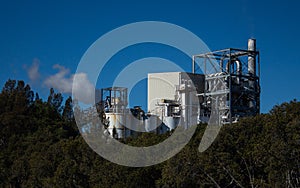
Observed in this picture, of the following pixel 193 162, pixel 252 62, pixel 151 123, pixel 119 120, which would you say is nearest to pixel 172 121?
pixel 151 123

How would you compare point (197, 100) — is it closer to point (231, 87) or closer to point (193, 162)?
point (231, 87)

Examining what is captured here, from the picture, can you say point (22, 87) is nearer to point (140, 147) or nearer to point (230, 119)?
point (230, 119)

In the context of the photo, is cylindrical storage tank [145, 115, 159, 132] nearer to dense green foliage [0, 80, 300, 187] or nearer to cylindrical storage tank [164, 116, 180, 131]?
cylindrical storage tank [164, 116, 180, 131]

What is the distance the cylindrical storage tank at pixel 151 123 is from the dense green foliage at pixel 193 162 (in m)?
10.1

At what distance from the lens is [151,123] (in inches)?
2386

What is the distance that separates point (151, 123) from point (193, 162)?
29.0m

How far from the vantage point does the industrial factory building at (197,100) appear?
188ft

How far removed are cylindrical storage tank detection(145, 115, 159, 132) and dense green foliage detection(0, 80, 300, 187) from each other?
10093mm

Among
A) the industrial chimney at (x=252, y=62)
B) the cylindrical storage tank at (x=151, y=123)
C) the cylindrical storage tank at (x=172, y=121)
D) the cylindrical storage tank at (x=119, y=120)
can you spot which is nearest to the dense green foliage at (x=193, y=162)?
the cylindrical storage tank at (x=119, y=120)

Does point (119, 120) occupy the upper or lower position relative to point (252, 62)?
lower

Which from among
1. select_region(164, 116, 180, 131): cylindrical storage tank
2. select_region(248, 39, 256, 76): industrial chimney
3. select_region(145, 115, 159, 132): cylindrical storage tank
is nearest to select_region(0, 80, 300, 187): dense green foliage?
select_region(145, 115, 159, 132): cylindrical storage tank

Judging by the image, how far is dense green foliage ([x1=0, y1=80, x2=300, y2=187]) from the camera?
28.1 meters

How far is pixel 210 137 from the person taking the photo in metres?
36.2

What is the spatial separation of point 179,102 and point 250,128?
21959 mm
